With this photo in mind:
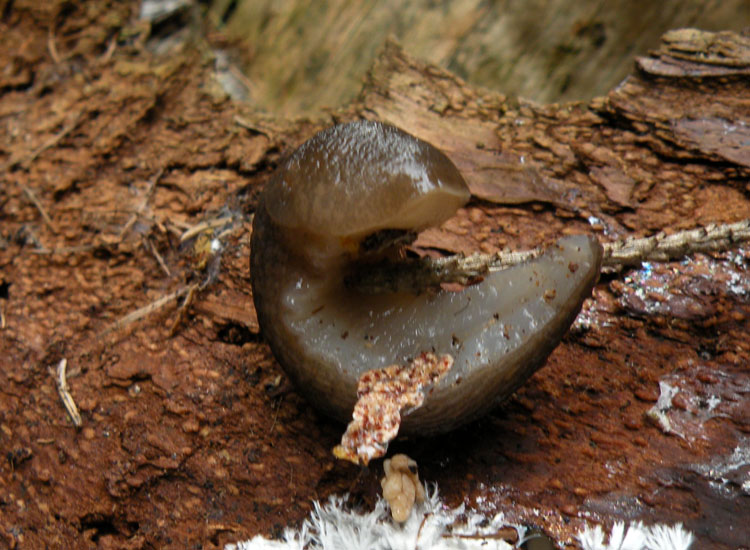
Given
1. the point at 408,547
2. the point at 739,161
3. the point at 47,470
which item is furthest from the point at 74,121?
the point at 739,161

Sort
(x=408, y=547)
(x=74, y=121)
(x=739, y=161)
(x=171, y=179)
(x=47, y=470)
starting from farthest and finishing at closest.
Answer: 1. (x=74, y=121)
2. (x=171, y=179)
3. (x=739, y=161)
4. (x=47, y=470)
5. (x=408, y=547)

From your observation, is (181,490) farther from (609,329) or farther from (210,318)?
(609,329)

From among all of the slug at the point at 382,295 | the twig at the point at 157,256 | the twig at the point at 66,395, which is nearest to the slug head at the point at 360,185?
the slug at the point at 382,295

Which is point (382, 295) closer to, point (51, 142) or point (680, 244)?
point (680, 244)

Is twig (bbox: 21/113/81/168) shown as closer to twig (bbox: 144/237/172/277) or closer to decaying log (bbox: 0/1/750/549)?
decaying log (bbox: 0/1/750/549)

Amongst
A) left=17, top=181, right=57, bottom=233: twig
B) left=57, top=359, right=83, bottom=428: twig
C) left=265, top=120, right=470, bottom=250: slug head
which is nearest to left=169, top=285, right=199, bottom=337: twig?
left=57, top=359, right=83, bottom=428: twig

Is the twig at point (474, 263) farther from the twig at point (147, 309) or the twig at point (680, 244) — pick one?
the twig at point (147, 309)
